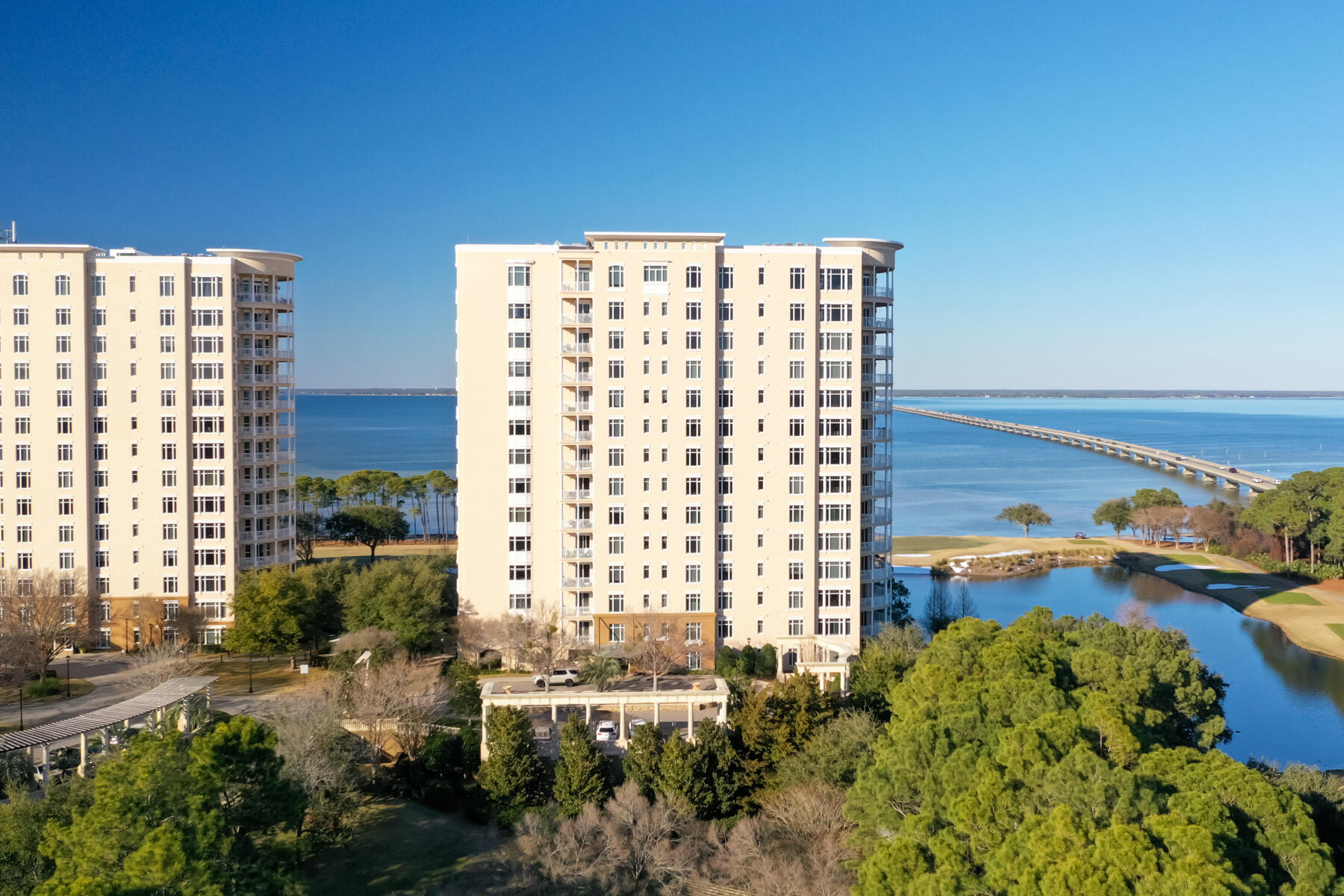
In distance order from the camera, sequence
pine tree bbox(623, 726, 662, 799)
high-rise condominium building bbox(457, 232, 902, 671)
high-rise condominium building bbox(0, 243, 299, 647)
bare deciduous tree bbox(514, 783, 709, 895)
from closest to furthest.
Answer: bare deciduous tree bbox(514, 783, 709, 895) → pine tree bbox(623, 726, 662, 799) → high-rise condominium building bbox(457, 232, 902, 671) → high-rise condominium building bbox(0, 243, 299, 647)

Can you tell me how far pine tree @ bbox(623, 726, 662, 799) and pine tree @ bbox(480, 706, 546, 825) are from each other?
2821 millimetres

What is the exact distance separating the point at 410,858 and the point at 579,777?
5185 mm

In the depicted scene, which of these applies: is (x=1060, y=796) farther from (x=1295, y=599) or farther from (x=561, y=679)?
(x=1295, y=599)

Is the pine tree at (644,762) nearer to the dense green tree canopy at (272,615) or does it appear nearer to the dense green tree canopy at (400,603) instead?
the dense green tree canopy at (400,603)

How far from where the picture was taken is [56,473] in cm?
4250

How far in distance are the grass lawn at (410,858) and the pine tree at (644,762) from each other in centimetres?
431

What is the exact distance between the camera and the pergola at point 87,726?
2670 cm

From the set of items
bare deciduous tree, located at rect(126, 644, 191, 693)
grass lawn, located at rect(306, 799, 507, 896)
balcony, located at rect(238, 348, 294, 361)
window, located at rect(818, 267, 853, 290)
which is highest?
window, located at rect(818, 267, 853, 290)

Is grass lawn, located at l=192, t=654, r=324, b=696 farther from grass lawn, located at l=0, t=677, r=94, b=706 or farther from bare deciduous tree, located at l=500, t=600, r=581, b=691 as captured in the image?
bare deciduous tree, located at l=500, t=600, r=581, b=691

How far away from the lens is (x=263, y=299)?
46.0 meters

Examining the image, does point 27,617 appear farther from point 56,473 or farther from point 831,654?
point 831,654

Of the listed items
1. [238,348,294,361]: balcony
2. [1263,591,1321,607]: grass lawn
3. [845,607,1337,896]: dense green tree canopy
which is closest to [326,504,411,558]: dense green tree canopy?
[238,348,294,361]: balcony

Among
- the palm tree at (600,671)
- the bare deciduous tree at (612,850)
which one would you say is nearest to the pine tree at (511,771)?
the bare deciduous tree at (612,850)

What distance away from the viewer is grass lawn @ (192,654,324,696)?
38219 mm
